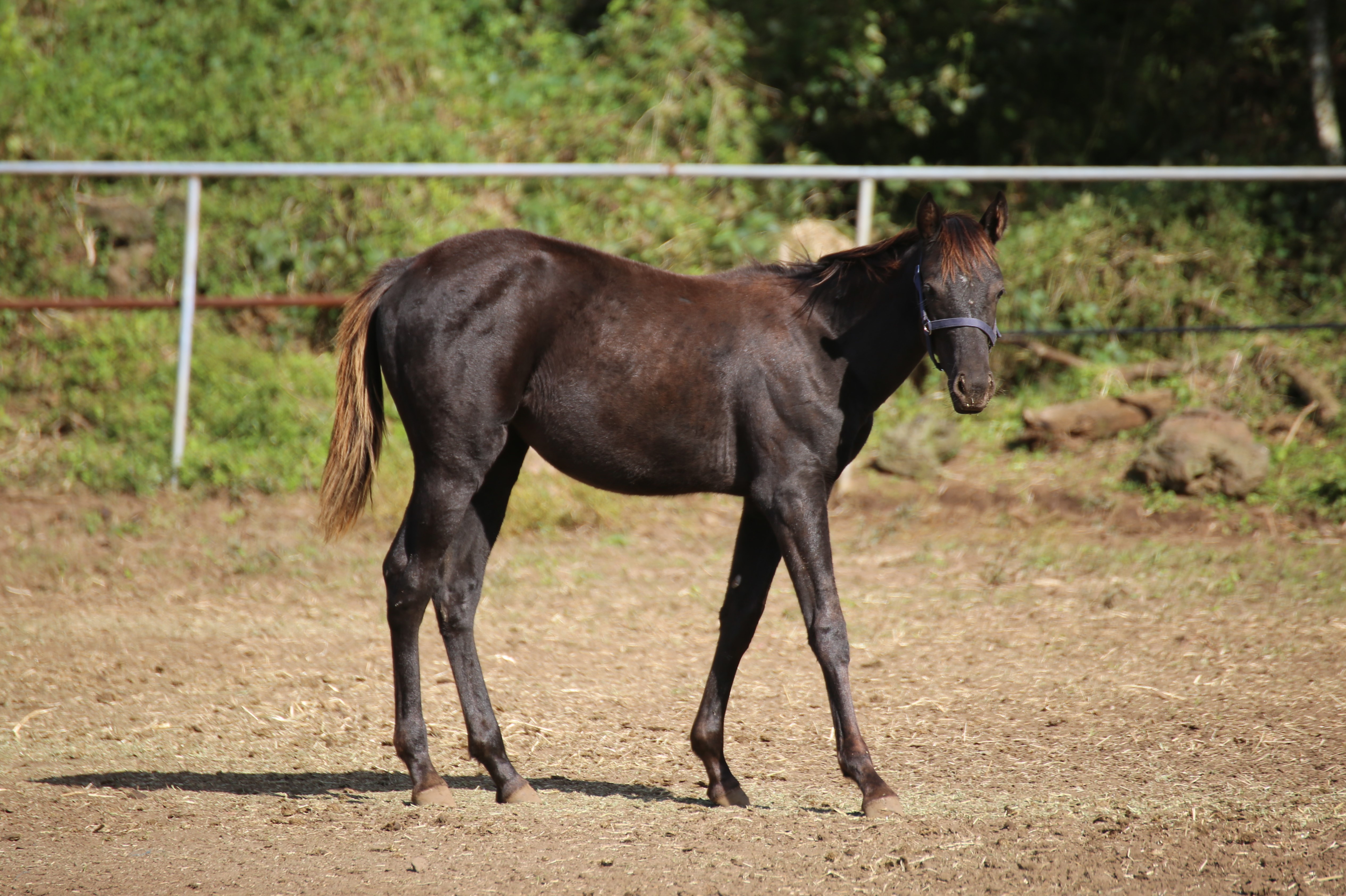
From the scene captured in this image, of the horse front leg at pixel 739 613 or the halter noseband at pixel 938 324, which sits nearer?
the halter noseband at pixel 938 324

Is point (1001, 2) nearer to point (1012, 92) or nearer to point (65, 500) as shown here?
point (1012, 92)

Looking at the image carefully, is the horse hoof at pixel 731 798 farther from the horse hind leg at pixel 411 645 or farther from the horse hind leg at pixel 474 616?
the horse hind leg at pixel 411 645

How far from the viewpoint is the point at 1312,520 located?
7215mm

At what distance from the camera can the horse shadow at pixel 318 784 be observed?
12.6 ft

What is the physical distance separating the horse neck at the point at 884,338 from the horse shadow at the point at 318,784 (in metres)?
1.50

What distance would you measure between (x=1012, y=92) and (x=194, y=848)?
419 inches

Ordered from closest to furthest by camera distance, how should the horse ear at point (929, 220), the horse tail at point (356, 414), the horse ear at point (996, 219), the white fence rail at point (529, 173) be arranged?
the horse ear at point (929, 220) < the horse ear at point (996, 219) < the horse tail at point (356, 414) < the white fence rail at point (529, 173)

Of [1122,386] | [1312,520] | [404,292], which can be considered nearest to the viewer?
[404,292]

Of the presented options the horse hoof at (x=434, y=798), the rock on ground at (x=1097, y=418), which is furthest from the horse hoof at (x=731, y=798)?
the rock on ground at (x=1097, y=418)

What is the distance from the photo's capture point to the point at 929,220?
3596 mm

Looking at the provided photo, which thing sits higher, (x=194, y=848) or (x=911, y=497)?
(x=194, y=848)

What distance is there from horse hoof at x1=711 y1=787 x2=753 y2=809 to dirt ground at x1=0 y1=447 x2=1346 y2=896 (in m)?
0.08

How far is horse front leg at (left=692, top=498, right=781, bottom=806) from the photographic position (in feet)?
12.6

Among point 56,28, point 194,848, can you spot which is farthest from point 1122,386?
point 56,28
